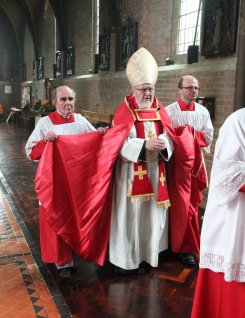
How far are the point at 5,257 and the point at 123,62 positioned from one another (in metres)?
6.81

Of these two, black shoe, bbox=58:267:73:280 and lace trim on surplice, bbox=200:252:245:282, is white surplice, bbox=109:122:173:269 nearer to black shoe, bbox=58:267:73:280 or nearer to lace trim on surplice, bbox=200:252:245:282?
black shoe, bbox=58:267:73:280

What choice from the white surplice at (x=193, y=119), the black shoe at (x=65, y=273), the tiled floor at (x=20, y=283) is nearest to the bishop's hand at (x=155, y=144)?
the white surplice at (x=193, y=119)

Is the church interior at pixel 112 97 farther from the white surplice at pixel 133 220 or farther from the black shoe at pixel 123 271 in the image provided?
the white surplice at pixel 133 220

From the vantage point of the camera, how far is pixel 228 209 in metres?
2.11

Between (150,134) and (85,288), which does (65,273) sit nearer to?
(85,288)

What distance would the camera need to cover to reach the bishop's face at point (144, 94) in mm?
3416

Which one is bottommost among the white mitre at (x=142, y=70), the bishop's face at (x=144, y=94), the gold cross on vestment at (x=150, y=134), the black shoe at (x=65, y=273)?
the black shoe at (x=65, y=273)

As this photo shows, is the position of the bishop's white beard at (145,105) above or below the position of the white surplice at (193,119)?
above

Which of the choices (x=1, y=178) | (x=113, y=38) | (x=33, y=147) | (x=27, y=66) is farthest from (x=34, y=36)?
(x=33, y=147)

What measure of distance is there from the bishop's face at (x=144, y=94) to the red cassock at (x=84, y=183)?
12 centimetres

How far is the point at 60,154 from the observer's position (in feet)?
11.4

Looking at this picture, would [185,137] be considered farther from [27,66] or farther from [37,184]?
[27,66]

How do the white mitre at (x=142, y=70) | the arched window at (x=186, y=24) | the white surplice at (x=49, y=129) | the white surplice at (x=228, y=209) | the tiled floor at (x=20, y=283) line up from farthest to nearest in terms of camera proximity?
the arched window at (x=186, y=24) → the white surplice at (x=49, y=129) → the white mitre at (x=142, y=70) → the tiled floor at (x=20, y=283) → the white surplice at (x=228, y=209)

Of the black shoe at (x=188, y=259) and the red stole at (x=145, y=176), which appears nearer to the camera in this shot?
the red stole at (x=145, y=176)
